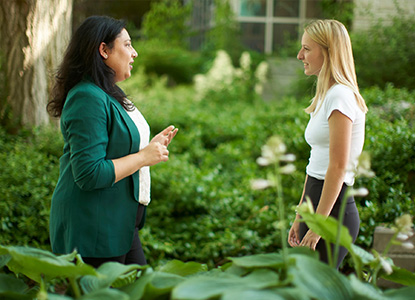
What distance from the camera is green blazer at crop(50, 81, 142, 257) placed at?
1.98 metres

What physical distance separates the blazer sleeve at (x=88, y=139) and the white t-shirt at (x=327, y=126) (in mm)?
949

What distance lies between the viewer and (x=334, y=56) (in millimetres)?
2127

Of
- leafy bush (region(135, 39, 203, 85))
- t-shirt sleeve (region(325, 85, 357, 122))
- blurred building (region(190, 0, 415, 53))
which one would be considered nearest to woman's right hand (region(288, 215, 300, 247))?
t-shirt sleeve (region(325, 85, 357, 122))

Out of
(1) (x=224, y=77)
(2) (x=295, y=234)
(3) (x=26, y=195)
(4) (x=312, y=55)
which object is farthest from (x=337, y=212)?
(1) (x=224, y=77)

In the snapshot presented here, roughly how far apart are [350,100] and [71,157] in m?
1.25

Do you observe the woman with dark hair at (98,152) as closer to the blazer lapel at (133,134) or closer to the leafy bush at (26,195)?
the blazer lapel at (133,134)

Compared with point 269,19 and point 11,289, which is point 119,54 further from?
point 269,19

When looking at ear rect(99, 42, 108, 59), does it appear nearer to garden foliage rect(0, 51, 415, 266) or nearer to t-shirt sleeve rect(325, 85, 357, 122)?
t-shirt sleeve rect(325, 85, 357, 122)

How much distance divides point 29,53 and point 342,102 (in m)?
3.66

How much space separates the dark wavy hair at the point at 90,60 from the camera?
2145 millimetres

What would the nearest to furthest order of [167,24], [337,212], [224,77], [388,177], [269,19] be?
[337,212] → [388,177] → [224,77] → [269,19] → [167,24]

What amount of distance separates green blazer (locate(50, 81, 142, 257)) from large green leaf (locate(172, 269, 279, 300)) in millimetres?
905

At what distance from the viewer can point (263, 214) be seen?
4.51m

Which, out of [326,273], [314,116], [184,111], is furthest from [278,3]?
[326,273]
